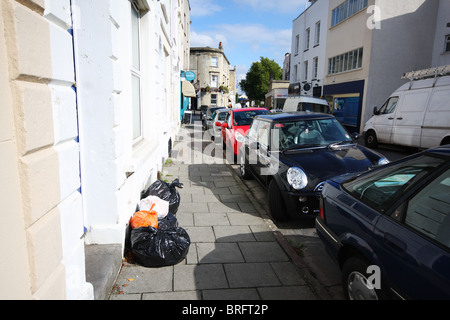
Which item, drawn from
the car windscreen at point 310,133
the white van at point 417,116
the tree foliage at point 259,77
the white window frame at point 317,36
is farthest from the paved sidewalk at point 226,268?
the tree foliage at point 259,77

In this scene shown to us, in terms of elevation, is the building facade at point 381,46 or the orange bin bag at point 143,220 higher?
the building facade at point 381,46

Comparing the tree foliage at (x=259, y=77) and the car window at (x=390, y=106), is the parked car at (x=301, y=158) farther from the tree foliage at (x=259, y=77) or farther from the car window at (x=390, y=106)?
the tree foliage at (x=259, y=77)

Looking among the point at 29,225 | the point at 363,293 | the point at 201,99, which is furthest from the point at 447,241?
the point at 201,99

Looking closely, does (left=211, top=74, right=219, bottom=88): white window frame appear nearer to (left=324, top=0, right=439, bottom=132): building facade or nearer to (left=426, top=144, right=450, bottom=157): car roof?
(left=324, top=0, right=439, bottom=132): building facade

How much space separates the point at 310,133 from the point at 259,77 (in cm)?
5463

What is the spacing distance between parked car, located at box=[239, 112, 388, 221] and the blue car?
1.54 m

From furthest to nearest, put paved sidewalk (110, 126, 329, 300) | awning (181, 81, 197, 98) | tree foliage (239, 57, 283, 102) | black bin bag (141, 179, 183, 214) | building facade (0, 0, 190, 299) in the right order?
tree foliage (239, 57, 283, 102), awning (181, 81, 197, 98), black bin bag (141, 179, 183, 214), paved sidewalk (110, 126, 329, 300), building facade (0, 0, 190, 299)

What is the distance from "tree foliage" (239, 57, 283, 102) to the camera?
57.9 metres

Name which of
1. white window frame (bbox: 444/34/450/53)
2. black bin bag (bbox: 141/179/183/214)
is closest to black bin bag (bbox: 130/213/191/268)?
black bin bag (bbox: 141/179/183/214)

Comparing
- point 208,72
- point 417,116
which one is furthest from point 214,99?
point 417,116

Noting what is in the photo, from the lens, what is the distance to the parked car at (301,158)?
457cm

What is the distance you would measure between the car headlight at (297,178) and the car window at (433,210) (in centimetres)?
234
